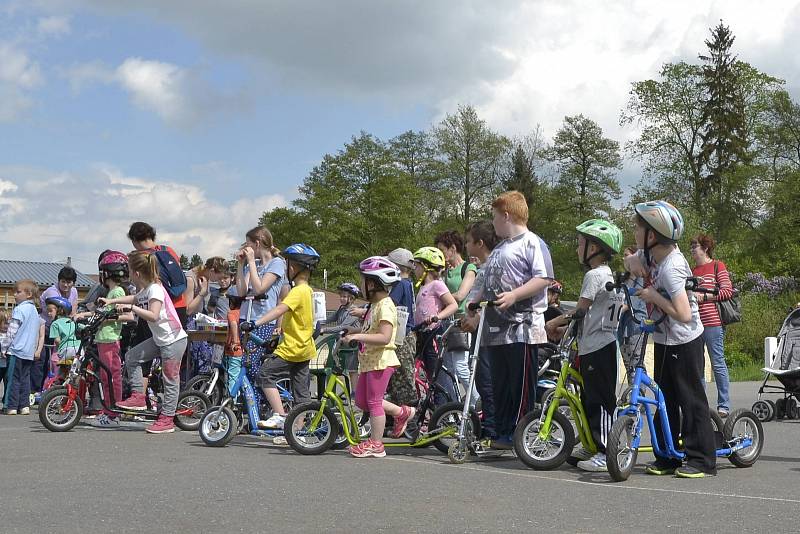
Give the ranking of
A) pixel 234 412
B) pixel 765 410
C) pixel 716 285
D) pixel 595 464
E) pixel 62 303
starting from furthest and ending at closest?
pixel 62 303 → pixel 765 410 → pixel 716 285 → pixel 234 412 → pixel 595 464

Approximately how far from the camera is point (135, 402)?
1073 centimetres

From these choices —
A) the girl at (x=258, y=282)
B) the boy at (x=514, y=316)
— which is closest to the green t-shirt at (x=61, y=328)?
the girl at (x=258, y=282)

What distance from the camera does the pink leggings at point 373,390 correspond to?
335 inches

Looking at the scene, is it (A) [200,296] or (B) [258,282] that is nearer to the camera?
(B) [258,282]

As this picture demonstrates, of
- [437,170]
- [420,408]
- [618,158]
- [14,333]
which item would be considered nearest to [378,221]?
[437,170]

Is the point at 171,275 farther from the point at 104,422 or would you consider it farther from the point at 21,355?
the point at 21,355

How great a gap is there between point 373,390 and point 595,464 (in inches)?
76.6

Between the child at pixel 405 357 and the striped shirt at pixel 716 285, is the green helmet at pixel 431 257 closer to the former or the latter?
the child at pixel 405 357

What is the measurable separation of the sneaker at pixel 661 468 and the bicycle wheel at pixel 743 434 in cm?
58

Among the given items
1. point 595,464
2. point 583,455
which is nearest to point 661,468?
point 595,464

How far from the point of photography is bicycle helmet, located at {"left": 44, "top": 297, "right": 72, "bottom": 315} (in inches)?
542

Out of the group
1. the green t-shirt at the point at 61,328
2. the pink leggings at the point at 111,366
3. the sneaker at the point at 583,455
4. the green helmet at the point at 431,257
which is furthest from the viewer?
the green t-shirt at the point at 61,328

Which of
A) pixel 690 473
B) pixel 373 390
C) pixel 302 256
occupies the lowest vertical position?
pixel 690 473

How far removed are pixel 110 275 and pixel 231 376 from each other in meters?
2.93
